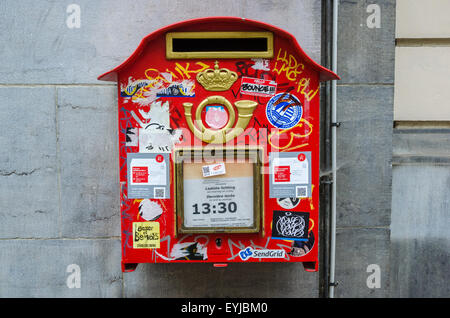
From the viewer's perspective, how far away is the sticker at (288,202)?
1.78 metres

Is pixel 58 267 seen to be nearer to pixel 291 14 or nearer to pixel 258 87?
pixel 258 87

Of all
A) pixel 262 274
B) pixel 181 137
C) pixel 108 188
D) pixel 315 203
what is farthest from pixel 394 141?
pixel 108 188

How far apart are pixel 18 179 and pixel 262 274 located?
2083 mm

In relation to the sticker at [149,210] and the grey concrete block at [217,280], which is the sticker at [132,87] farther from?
the grey concrete block at [217,280]

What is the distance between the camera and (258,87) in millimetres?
1713

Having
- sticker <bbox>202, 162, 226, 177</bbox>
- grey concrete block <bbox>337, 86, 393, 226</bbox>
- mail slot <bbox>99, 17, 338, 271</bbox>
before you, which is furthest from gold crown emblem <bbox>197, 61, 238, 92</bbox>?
grey concrete block <bbox>337, 86, 393, 226</bbox>

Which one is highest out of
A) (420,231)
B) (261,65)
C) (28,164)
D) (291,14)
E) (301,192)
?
(291,14)

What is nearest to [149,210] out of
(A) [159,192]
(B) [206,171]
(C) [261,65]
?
(A) [159,192]

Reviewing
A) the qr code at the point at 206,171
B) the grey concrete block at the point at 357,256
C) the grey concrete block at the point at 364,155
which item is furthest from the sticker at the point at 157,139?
the grey concrete block at the point at 357,256

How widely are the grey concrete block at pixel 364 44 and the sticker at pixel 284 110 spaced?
1.01 meters

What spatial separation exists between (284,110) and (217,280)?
1.53m

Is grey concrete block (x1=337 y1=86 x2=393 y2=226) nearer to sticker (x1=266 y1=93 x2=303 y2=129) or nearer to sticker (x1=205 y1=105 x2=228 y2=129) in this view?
sticker (x1=266 y1=93 x2=303 y2=129)

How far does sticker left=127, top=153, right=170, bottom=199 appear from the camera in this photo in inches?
68.2

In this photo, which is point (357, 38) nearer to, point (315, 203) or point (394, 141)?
point (394, 141)
